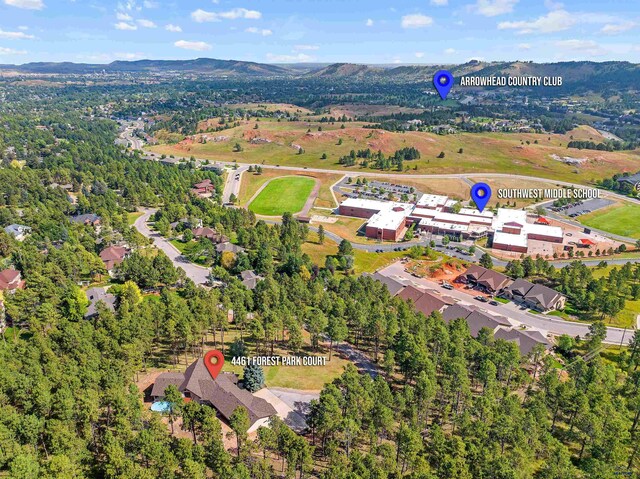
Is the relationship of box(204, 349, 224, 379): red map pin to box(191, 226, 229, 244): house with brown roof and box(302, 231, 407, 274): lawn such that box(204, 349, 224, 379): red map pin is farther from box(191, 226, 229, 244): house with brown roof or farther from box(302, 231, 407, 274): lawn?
box(191, 226, 229, 244): house with brown roof

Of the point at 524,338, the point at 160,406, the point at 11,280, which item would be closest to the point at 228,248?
the point at 11,280

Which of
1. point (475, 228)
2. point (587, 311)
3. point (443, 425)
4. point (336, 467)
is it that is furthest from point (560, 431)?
point (475, 228)

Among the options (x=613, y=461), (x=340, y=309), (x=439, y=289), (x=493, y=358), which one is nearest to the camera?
(x=613, y=461)

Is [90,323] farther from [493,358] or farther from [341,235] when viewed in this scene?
[341,235]

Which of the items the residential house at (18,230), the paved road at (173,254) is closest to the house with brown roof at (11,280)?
the residential house at (18,230)

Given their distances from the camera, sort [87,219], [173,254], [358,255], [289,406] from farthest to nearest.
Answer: [87,219] → [358,255] → [173,254] → [289,406]

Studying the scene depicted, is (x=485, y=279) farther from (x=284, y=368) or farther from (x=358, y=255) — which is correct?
(x=284, y=368)

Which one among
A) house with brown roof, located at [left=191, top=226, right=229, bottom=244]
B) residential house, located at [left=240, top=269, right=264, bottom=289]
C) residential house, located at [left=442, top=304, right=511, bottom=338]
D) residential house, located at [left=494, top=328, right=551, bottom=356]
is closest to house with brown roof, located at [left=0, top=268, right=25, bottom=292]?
house with brown roof, located at [left=191, top=226, right=229, bottom=244]
